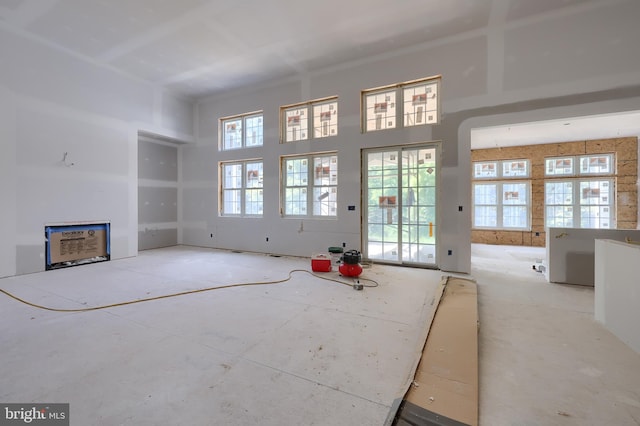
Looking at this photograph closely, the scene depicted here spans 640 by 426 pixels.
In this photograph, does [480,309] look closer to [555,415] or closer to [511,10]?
[555,415]

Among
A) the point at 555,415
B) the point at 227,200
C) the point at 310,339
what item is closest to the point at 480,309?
the point at 555,415

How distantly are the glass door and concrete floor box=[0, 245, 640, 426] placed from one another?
1.44m

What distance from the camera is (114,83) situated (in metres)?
5.44

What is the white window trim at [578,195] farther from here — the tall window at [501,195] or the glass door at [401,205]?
the glass door at [401,205]

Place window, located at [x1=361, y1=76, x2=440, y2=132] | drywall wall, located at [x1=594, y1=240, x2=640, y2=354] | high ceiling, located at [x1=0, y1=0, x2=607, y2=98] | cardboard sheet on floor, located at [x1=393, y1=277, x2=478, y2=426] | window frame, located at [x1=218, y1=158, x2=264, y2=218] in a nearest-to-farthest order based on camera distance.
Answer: cardboard sheet on floor, located at [x1=393, y1=277, x2=478, y2=426]
drywall wall, located at [x1=594, y1=240, x2=640, y2=354]
high ceiling, located at [x1=0, y1=0, x2=607, y2=98]
window, located at [x1=361, y1=76, x2=440, y2=132]
window frame, located at [x1=218, y1=158, x2=264, y2=218]

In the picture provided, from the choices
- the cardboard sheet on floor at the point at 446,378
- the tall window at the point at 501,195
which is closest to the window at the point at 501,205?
the tall window at the point at 501,195

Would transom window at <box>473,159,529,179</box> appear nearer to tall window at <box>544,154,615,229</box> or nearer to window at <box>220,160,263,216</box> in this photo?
tall window at <box>544,154,615,229</box>

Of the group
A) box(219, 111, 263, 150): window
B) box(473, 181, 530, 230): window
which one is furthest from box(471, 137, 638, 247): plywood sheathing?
box(219, 111, 263, 150): window

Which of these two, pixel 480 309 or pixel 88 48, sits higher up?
pixel 88 48

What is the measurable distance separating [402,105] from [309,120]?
201 cm

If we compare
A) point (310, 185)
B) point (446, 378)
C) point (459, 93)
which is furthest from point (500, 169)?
point (446, 378)

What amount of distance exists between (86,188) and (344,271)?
527cm

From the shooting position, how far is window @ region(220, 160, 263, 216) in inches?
258

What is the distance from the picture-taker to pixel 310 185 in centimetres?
584
